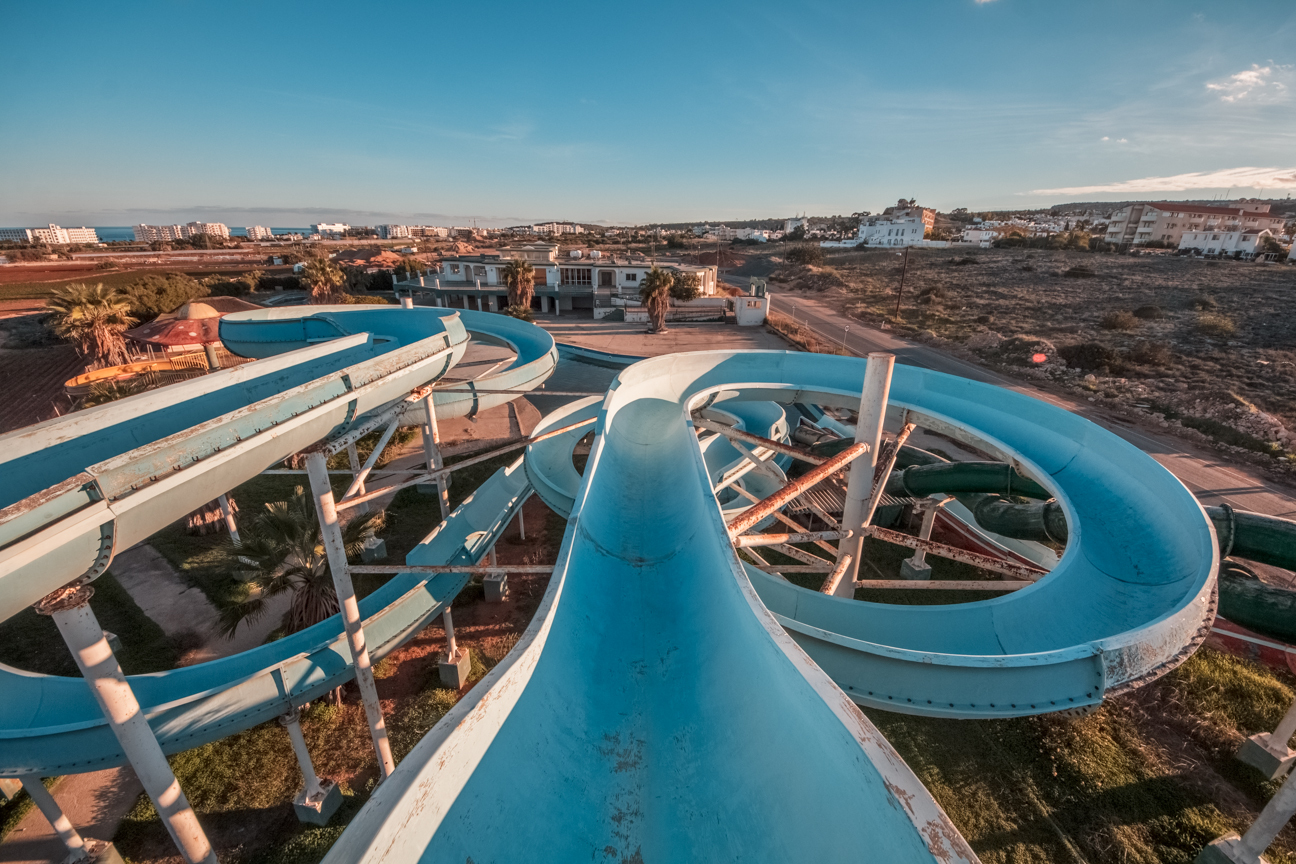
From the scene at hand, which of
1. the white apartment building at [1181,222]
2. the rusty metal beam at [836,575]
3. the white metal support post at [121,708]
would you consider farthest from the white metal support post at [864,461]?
the white apartment building at [1181,222]

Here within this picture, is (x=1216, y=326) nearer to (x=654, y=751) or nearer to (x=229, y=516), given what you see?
(x=654, y=751)

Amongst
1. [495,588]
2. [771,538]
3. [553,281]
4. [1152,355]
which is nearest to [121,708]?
[771,538]

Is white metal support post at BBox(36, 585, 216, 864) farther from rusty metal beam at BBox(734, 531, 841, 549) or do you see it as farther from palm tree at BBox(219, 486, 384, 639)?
rusty metal beam at BBox(734, 531, 841, 549)

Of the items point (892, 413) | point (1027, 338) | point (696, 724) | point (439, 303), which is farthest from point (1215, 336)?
point (439, 303)

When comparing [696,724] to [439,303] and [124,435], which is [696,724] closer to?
[124,435]

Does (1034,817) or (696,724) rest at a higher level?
(696,724)

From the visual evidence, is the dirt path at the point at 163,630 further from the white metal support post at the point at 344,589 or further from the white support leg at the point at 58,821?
the white metal support post at the point at 344,589

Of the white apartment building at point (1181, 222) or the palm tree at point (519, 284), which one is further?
the white apartment building at point (1181, 222)
